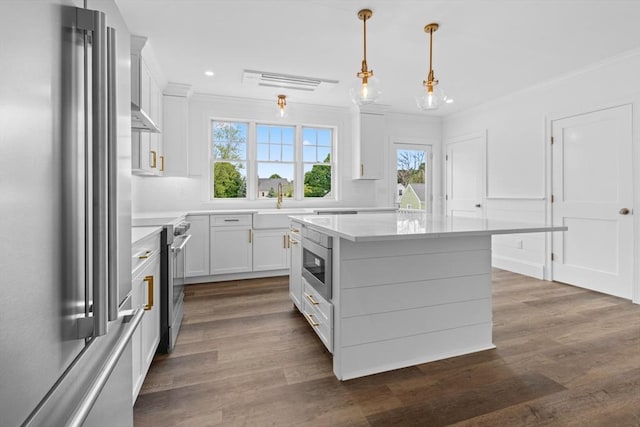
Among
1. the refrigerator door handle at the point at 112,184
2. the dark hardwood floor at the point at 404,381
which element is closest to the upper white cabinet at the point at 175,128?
the dark hardwood floor at the point at 404,381

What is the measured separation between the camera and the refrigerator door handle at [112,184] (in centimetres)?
69

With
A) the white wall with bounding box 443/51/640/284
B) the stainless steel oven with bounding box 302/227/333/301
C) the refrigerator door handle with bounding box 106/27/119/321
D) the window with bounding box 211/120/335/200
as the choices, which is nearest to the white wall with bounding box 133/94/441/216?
the window with bounding box 211/120/335/200

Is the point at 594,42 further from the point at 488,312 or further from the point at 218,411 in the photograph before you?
the point at 218,411

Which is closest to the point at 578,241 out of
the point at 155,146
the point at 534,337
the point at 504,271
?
the point at 504,271

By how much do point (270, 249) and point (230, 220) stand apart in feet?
2.16

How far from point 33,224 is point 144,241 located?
1.38 meters

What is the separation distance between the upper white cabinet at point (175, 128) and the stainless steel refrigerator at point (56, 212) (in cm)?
377

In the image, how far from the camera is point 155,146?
3852 mm

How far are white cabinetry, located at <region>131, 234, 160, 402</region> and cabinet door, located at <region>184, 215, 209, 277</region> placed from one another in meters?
1.98

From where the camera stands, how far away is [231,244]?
4.28 meters

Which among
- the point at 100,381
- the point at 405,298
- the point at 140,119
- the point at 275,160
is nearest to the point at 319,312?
the point at 405,298

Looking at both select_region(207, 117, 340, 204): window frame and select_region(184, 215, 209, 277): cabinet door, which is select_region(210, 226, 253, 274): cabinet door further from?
select_region(207, 117, 340, 204): window frame

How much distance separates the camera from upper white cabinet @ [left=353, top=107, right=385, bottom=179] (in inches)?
206

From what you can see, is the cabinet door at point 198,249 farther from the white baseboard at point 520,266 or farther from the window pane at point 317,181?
the white baseboard at point 520,266
